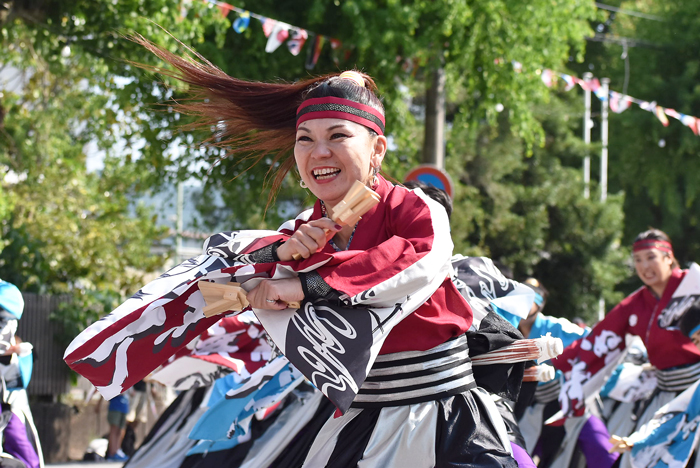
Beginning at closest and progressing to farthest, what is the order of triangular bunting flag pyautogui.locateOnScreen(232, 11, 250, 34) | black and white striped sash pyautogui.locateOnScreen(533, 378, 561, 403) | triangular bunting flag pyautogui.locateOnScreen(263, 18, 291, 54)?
black and white striped sash pyautogui.locateOnScreen(533, 378, 561, 403) → triangular bunting flag pyautogui.locateOnScreen(232, 11, 250, 34) → triangular bunting flag pyautogui.locateOnScreen(263, 18, 291, 54)

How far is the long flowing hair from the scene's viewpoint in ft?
8.39

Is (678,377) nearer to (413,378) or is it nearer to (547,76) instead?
(413,378)

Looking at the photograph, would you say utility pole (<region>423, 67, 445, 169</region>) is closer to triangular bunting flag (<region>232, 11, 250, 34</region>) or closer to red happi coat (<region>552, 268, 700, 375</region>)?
triangular bunting flag (<region>232, 11, 250, 34</region>)

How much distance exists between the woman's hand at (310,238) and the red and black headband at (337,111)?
34 centimetres

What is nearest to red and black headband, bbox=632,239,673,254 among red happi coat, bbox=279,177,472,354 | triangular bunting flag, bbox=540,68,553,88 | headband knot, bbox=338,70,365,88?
red happi coat, bbox=279,177,472,354

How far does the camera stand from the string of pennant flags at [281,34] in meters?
7.68

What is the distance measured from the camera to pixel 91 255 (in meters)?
10.9

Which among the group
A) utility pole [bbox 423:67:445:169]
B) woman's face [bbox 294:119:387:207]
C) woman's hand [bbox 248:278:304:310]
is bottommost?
woman's hand [bbox 248:278:304:310]

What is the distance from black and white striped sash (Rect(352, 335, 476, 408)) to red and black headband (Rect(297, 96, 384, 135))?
26.9 inches

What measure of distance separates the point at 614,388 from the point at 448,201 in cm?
278

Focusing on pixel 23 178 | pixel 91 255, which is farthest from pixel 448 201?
pixel 23 178

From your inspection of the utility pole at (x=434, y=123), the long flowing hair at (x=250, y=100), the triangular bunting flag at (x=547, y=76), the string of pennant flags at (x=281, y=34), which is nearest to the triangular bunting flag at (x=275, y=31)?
the string of pennant flags at (x=281, y=34)

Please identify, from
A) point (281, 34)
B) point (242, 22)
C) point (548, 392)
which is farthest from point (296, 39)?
point (548, 392)

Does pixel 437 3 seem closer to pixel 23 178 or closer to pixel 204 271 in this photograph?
pixel 204 271
